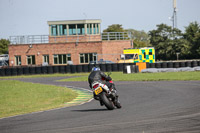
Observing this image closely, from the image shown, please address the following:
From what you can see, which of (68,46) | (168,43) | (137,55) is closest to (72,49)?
(68,46)

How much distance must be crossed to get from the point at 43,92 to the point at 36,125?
11.7 m

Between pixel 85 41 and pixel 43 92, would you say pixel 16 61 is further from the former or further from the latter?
pixel 43 92

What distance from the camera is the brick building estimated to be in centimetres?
5250

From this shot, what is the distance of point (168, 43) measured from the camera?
7662cm

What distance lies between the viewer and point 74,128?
7.99 metres

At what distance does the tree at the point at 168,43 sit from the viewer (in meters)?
72.1

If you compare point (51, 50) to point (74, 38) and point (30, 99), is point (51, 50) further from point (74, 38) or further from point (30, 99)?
point (30, 99)

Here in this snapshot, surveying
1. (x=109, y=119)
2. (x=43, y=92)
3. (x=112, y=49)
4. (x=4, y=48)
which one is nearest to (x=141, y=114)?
(x=109, y=119)

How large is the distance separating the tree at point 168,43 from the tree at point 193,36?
3.80 ft

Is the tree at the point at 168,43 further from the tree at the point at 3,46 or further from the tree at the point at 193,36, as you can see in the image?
the tree at the point at 3,46

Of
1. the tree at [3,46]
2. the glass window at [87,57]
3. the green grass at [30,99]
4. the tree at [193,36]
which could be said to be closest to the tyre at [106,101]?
the green grass at [30,99]

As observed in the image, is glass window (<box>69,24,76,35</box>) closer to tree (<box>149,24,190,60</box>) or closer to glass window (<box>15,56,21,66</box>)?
glass window (<box>15,56,21,66</box>)

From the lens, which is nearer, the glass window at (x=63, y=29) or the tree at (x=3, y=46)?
the glass window at (x=63, y=29)

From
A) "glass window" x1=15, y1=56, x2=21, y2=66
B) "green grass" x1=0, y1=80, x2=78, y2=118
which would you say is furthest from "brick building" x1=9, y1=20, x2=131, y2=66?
"green grass" x1=0, y1=80, x2=78, y2=118
